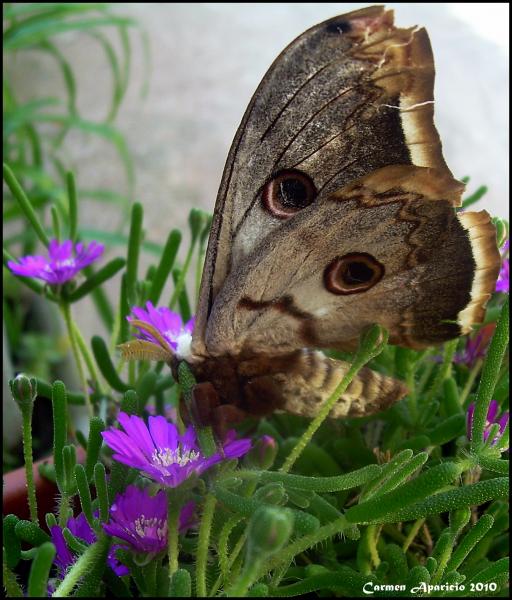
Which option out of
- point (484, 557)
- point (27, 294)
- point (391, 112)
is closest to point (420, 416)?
point (484, 557)

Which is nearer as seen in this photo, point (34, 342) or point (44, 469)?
point (44, 469)

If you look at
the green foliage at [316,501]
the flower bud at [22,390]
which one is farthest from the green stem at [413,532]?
the flower bud at [22,390]

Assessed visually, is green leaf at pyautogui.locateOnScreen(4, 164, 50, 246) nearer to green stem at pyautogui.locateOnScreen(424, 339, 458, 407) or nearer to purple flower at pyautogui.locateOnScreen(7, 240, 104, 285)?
purple flower at pyautogui.locateOnScreen(7, 240, 104, 285)

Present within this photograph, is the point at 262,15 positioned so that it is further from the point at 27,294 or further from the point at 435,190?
the point at 435,190

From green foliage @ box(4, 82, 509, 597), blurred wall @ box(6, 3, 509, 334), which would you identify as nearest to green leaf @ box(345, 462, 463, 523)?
green foliage @ box(4, 82, 509, 597)

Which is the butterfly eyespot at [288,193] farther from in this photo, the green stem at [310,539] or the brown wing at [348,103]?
the green stem at [310,539]

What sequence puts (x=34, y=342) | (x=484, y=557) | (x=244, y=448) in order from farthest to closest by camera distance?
1. (x=34, y=342)
2. (x=484, y=557)
3. (x=244, y=448)

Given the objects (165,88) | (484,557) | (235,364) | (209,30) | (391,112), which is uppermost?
(209,30)
